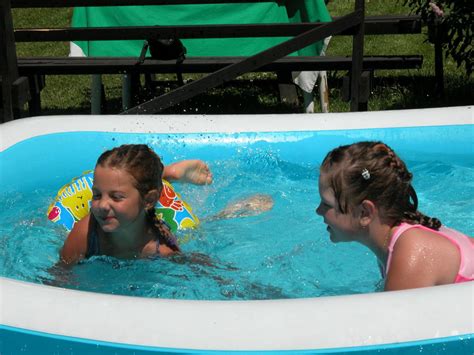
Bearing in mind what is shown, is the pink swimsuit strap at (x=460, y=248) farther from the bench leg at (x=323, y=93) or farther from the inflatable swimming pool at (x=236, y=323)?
the bench leg at (x=323, y=93)

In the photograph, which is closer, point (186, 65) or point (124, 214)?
point (124, 214)

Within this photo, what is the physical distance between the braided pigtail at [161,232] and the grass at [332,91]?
2.50m

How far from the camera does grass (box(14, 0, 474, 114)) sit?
568cm

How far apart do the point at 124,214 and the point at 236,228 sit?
0.71 metres

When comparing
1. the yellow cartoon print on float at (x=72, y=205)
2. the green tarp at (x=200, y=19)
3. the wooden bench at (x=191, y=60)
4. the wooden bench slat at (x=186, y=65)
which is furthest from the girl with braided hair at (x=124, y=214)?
the green tarp at (x=200, y=19)

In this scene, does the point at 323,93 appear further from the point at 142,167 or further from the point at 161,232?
the point at 142,167

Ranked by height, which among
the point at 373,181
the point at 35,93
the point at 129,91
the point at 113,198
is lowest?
the point at 129,91

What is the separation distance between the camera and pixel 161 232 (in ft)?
10.0

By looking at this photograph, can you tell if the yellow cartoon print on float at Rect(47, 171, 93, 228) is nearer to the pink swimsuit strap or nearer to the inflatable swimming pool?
the inflatable swimming pool

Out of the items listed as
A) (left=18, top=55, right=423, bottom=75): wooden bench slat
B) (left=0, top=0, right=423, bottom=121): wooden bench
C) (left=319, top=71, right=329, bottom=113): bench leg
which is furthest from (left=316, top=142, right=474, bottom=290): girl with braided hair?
(left=319, top=71, right=329, bottom=113): bench leg

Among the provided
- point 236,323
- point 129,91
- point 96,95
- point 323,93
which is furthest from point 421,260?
point 129,91

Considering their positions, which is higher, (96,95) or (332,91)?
(96,95)

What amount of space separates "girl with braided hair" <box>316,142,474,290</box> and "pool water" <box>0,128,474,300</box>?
408 mm

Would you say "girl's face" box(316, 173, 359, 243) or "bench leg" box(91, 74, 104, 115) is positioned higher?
"girl's face" box(316, 173, 359, 243)
